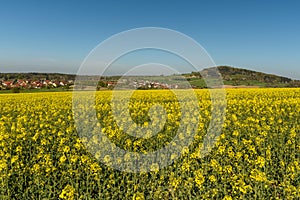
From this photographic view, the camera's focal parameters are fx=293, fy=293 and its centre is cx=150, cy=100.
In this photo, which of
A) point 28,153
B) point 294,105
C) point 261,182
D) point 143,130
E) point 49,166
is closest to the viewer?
point 261,182

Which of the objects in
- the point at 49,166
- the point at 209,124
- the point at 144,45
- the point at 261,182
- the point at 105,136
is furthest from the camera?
the point at 209,124

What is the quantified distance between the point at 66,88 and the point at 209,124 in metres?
41.0

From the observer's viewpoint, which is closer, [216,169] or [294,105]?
[216,169]

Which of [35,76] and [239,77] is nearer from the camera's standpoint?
[35,76]

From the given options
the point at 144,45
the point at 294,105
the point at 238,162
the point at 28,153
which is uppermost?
the point at 144,45

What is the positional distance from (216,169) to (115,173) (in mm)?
2088

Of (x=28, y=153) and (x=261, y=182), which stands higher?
(x=261, y=182)

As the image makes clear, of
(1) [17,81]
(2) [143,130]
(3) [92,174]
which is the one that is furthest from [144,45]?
(1) [17,81]

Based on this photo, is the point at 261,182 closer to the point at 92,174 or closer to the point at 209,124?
the point at 92,174

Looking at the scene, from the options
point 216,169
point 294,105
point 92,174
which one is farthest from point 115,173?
point 294,105

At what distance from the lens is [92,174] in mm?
5605

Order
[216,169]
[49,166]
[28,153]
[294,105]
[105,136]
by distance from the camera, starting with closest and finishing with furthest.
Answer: [216,169], [49,166], [28,153], [105,136], [294,105]

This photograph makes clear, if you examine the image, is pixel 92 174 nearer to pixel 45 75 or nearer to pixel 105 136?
pixel 105 136

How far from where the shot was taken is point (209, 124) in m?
11.3
